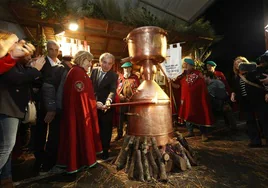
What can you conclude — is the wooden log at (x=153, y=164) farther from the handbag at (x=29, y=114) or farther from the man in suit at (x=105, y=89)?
the handbag at (x=29, y=114)

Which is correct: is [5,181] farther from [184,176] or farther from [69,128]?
[184,176]

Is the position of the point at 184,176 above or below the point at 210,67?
below

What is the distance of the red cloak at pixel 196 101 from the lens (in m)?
4.78

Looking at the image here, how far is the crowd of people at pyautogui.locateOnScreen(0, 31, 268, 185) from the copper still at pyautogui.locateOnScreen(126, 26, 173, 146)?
57 cm

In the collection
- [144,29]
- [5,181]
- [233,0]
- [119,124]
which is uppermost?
[233,0]

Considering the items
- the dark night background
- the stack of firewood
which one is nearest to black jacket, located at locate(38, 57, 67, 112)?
the stack of firewood

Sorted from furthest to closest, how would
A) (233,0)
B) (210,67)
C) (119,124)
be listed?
(233,0) < (210,67) < (119,124)

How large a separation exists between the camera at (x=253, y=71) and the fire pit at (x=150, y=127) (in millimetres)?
1849

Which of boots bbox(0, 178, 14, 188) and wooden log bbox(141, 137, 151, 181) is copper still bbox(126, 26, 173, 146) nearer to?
wooden log bbox(141, 137, 151, 181)

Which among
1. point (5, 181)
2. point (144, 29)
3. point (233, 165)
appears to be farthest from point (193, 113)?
point (5, 181)

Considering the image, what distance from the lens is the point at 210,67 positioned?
6.29 meters

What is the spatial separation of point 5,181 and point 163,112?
8.04ft

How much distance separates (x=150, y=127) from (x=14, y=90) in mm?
2022

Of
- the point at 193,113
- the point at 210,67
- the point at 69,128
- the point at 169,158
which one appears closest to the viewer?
the point at 69,128
